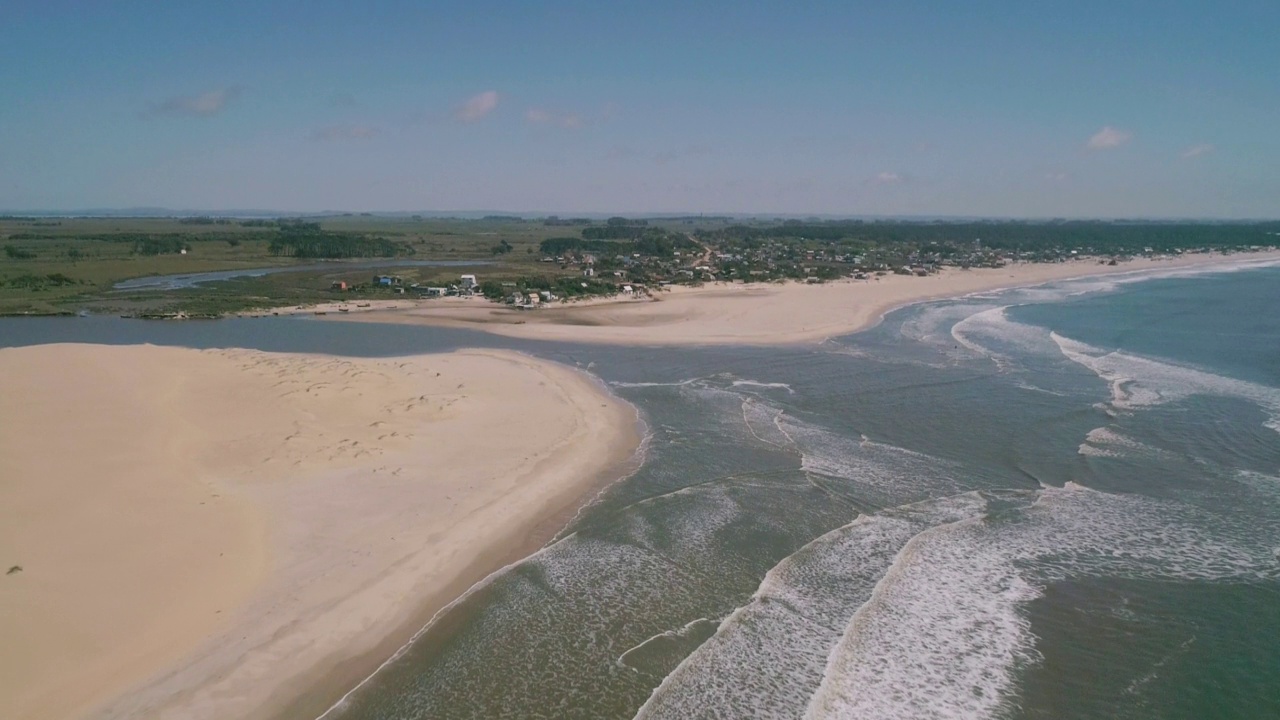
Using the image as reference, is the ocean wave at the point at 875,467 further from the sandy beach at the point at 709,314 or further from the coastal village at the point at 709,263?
the coastal village at the point at 709,263

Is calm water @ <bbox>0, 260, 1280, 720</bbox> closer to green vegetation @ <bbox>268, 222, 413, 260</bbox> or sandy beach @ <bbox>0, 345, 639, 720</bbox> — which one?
sandy beach @ <bbox>0, 345, 639, 720</bbox>

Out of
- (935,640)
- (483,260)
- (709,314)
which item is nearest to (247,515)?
(935,640)

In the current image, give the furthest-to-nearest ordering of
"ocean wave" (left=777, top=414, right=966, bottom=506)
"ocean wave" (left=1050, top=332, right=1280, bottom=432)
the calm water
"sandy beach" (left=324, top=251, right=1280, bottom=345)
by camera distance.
Answer: "sandy beach" (left=324, top=251, right=1280, bottom=345), "ocean wave" (left=1050, top=332, right=1280, bottom=432), "ocean wave" (left=777, top=414, right=966, bottom=506), the calm water

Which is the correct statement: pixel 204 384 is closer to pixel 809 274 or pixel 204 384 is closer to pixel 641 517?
pixel 641 517

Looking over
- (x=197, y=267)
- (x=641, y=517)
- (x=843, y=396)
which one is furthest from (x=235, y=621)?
(x=197, y=267)

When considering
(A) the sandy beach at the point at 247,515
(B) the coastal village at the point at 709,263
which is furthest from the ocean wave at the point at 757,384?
(B) the coastal village at the point at 709,263

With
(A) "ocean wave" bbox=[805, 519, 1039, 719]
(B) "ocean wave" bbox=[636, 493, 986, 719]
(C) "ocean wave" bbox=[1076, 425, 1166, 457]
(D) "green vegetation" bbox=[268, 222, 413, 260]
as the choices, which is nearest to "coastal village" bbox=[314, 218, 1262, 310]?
(D) "green vegetation" bbox=[268, 222, 413, 260]
